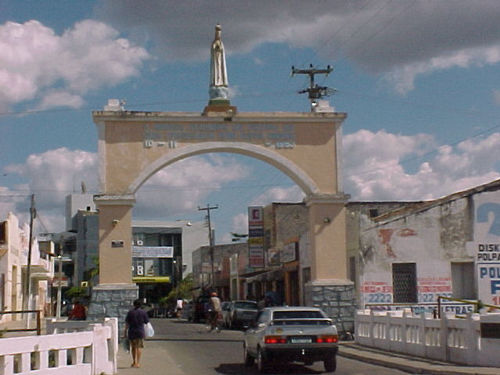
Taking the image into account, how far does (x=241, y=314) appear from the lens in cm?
3584

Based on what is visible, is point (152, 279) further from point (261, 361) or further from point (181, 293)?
point (261, 361)

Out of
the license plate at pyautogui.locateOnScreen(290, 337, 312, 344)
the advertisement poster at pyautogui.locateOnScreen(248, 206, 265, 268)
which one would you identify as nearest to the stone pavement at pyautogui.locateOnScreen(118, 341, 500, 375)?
the license plate at pyautogui.locateOnScreen(290, 337, 312, 344)

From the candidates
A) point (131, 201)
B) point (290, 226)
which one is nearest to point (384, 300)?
point (131, 201)

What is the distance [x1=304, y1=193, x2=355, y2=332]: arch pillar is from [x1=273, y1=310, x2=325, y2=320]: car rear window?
25.8ft

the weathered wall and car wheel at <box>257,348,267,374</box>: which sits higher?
the weathered wall

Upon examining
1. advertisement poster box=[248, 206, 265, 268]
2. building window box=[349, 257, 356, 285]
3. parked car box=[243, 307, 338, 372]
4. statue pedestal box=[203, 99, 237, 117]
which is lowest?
parked car box=[243, 307, 338, 372]

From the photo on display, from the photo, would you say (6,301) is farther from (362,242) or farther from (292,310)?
(292,310)

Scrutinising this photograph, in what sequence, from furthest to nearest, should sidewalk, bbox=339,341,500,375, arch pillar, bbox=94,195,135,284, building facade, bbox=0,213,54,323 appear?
building facade, bbox=0,213,54,323
arch pillar, bbox=94,195,135,284
sidewalk, bbox=339,341,500,375

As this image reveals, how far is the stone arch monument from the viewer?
82.8 ft

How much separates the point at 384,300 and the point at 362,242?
2157 millimetres

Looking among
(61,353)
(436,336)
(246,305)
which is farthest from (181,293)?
(61,353)

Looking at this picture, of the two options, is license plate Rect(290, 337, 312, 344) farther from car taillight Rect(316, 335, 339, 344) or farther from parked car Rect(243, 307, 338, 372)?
car taillight Rect(316, 335, 339, 344)

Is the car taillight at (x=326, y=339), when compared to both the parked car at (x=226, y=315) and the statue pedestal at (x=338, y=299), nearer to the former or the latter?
the statue pedestal at (x=338, y=299)

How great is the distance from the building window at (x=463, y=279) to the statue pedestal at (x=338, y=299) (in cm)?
488
